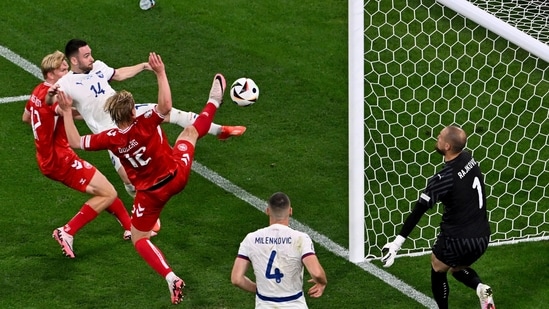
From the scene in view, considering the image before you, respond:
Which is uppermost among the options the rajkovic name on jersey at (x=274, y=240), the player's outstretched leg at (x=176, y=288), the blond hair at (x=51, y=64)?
the blond hair at (x=51, y=64)

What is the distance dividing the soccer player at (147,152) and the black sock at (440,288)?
2.19 metres

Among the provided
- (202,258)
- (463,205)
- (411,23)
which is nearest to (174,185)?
(202,258)

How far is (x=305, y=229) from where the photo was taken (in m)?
11.1

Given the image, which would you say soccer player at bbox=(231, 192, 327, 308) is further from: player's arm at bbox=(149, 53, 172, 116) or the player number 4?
player's arm at bbox=(149, 53, 172, 116)

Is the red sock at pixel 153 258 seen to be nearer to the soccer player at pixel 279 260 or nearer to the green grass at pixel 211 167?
the green grass at pixel 211 167

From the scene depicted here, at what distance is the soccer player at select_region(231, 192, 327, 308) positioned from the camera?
25.9ft

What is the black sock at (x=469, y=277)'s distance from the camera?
9172 millimetres

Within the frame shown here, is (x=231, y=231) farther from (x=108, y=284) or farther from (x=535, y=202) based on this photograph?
(x=535, y=202)

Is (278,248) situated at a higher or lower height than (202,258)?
higher

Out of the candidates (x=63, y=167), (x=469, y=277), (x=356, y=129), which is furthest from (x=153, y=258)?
(x=469, y=277)

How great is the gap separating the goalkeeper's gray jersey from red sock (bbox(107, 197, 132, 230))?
3401 millimetres

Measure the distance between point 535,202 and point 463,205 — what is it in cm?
271

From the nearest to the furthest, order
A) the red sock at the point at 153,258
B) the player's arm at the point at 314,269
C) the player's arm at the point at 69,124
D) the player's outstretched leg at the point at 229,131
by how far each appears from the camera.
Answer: the player's arm at the point at 314,269, the player's arm at the point at 69,124, the red sock at the point at 153,258, the player's outstretched leg at the point at 229,131

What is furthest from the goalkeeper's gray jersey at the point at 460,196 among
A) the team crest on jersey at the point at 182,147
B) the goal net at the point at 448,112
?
the team crest on jersey at the point at 182,147
